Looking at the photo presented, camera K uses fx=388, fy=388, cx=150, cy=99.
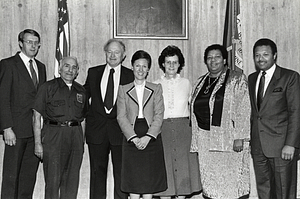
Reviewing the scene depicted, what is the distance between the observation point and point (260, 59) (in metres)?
3.63

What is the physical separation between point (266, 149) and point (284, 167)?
22 cm

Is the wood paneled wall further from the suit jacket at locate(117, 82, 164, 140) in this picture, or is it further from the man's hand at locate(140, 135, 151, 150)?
the man's hand at locate(140, 135, 151, 150)

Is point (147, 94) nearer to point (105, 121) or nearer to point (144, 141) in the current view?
point (144, 141)

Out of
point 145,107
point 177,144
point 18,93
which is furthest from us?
point 18,93

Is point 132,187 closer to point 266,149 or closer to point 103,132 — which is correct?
point 103,132

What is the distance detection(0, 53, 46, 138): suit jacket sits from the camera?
12.7ft

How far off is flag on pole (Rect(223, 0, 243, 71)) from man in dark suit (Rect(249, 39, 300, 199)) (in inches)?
26.3

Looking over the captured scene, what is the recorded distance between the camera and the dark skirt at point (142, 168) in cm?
352

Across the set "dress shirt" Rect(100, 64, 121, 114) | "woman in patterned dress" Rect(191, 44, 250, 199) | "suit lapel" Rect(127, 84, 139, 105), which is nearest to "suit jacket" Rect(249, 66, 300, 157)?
"woman in patterned dress" Rect(191, 44, 250, 199)

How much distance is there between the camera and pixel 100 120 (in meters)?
3.92

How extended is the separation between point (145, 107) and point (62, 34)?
1.44 m

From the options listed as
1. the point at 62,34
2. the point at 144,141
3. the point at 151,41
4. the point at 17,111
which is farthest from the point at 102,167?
the point at 151,41

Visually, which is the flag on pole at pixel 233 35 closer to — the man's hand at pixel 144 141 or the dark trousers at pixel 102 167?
the man's hand at pixel 144 141

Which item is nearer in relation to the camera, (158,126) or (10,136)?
(158,126)
